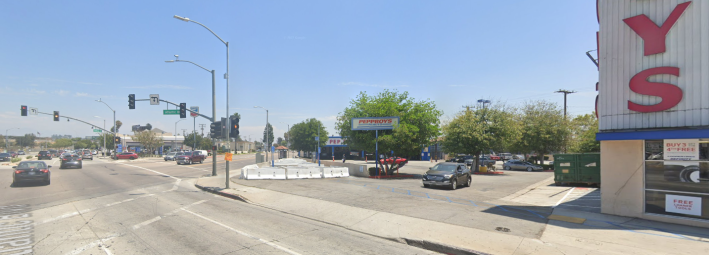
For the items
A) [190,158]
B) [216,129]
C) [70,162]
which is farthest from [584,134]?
[70,162]

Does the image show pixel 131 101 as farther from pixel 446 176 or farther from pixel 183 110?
pixel 446 176

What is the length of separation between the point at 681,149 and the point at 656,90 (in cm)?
177

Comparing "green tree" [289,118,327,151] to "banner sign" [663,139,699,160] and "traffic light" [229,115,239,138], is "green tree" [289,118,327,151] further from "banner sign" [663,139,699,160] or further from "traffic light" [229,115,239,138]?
"banner sign" [663,139,699,160]

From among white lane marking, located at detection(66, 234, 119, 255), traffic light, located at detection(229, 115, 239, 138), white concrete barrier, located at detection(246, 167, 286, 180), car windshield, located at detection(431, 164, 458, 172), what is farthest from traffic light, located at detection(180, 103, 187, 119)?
white lane marking, located at detection(66, 234, 119, 255)

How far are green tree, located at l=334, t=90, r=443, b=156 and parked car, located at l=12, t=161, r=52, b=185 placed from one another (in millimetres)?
19498

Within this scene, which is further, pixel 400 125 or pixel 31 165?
pixel 400 125

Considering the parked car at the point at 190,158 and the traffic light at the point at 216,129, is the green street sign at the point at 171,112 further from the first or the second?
the parked car at the point at 190,158

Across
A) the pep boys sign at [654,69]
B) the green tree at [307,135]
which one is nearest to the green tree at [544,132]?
the pep boys sign at [654,69]

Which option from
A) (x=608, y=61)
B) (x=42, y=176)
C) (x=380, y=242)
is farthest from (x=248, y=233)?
(x=42, y=176)

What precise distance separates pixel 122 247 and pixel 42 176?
16222 mm

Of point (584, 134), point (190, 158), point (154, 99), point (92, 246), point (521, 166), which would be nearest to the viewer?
point (92, 246)

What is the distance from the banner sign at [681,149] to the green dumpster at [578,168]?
1174 centimetres

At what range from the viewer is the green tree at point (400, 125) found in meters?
27.1

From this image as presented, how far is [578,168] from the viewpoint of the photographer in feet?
69.4
